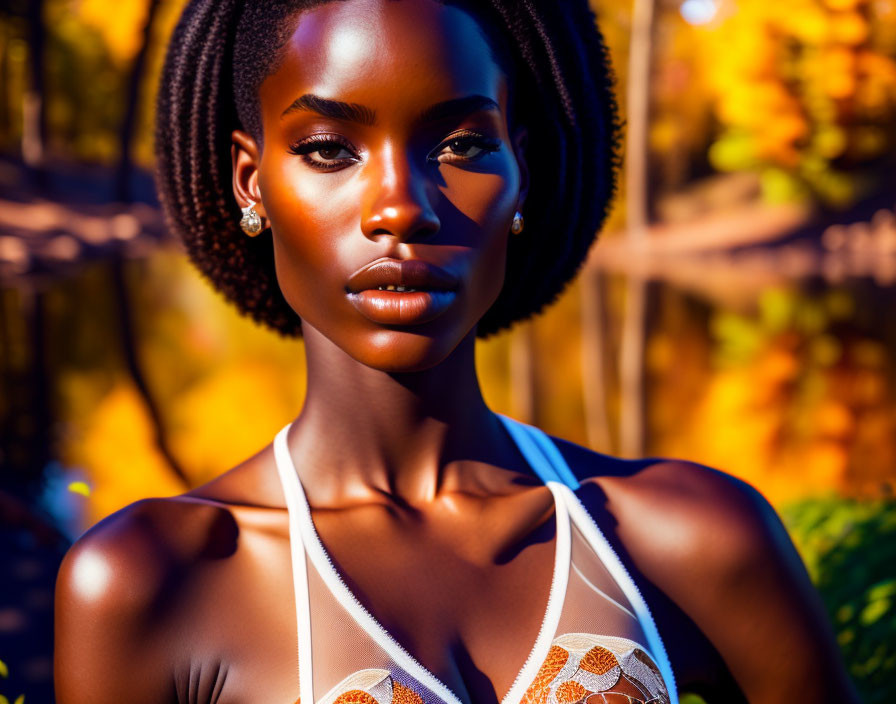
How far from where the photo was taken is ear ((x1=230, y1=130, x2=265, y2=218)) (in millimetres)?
1859

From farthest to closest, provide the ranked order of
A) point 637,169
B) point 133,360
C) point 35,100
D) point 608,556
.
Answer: point 637,169
point 35,100
point 133,360
point 608,556

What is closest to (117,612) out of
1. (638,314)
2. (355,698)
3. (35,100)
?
(355,698)

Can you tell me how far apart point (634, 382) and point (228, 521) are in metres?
9.42

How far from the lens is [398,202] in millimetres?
1560

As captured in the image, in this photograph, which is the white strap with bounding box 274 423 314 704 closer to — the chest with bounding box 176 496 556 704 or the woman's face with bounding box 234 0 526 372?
the chest with bounding box 176 496 556 704

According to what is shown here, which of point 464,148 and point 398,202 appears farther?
point 464,148

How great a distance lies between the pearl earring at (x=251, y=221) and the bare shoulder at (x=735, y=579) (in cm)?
76

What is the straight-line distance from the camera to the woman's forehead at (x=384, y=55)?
5.23 feet

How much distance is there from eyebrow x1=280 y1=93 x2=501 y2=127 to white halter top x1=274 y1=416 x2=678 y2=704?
0.61m

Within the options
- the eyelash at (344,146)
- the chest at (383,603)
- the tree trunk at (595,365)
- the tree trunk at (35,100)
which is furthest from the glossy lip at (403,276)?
the tree trunk at (35,100)

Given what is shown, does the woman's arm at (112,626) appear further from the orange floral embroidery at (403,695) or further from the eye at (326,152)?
the eye at (326,152)

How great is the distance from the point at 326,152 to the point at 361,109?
100 mm

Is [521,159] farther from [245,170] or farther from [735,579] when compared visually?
[735,579]

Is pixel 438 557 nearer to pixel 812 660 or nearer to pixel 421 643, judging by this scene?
pixel 421 643
